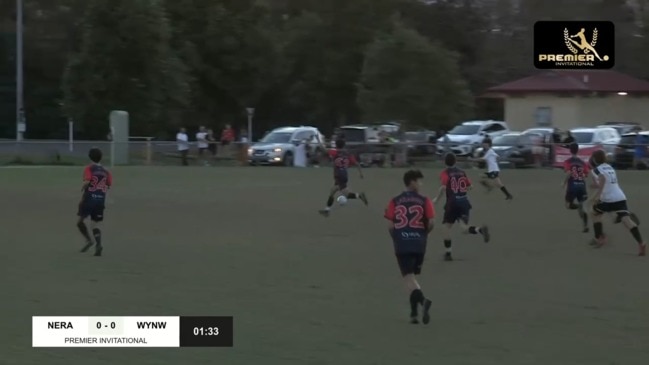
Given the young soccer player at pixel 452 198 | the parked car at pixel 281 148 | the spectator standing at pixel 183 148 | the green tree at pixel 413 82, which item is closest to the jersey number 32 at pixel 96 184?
the young soccer player at pixel 452 198

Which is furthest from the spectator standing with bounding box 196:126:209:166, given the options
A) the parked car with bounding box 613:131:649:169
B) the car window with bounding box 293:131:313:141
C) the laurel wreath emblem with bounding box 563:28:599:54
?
the laurel wreath emblem with bounding box 563:28:599:54

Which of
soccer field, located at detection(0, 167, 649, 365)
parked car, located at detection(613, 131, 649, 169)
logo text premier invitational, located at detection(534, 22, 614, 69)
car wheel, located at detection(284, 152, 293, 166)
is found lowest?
soccer field, located at detection(0, 167, 649, 365)

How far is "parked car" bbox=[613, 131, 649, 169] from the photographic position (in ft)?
144

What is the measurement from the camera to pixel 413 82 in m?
52.4

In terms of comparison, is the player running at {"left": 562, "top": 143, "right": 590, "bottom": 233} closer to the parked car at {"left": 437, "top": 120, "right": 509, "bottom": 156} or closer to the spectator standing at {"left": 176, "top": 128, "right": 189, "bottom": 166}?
the parked car at {"left": 437, "top": 120, "right": 509, "bottom": 156}

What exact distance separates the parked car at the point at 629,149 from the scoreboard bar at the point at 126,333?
35.7 m

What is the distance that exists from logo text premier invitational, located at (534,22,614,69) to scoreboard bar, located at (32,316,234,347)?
8.12 m

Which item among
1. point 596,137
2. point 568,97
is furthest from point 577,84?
point 596,137

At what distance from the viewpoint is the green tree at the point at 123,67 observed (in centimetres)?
5503

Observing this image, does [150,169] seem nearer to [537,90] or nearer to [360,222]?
[360,222]

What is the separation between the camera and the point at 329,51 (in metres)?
67.0

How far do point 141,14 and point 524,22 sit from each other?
2204 centimetres

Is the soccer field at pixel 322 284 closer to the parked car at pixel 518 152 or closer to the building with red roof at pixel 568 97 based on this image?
the parked car at pixel 518 152

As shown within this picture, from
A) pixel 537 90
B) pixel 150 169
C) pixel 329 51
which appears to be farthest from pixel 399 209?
pixel 329 51
